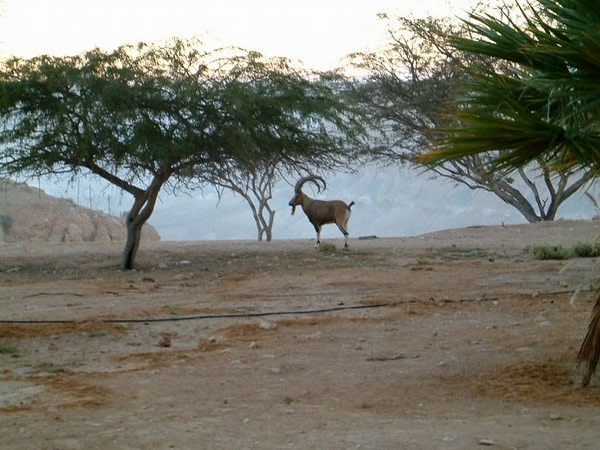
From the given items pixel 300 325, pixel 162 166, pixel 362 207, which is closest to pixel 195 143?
pixel 162 166

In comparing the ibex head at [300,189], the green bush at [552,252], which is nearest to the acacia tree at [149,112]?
the ibex head at [300,189]

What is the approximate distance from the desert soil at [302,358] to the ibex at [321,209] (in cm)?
434

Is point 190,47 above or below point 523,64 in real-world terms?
above

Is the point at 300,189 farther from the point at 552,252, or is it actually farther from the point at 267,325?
the point at 267,325

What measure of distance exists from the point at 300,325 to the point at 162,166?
948 cm

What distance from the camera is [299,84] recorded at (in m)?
21.4

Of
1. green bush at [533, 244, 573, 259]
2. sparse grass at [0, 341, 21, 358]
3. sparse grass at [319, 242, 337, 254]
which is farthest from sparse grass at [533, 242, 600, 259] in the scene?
sparse grass at [0, 341, 21, 358]

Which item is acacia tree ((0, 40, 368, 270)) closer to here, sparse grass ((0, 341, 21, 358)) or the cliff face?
sparse grass ((0, 341, 21, 358))

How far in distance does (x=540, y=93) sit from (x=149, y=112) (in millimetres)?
13559

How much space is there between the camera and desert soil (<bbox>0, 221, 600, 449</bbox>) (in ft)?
23.0

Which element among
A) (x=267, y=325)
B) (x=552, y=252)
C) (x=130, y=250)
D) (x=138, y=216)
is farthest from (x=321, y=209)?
(x=267, y=325)

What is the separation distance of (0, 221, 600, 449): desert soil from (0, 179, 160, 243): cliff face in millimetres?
22474

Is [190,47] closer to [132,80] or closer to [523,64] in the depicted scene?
[132,80]

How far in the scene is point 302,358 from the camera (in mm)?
10109
